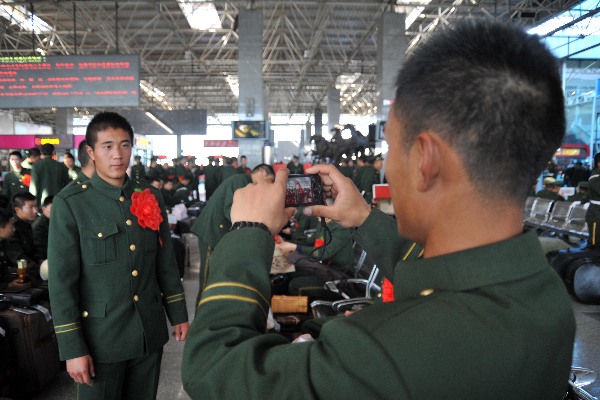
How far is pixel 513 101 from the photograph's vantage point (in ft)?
2.09

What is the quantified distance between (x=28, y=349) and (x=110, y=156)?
1.73 meters

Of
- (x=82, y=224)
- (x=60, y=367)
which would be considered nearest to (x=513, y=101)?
(x=82, y=224)

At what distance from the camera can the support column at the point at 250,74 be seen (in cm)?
1193

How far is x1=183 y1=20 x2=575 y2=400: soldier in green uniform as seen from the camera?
58 centimetres

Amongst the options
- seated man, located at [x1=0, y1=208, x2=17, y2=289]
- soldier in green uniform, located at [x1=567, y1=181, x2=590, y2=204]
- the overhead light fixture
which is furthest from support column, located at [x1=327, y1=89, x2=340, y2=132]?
seated man, located at [x1=0, y1=208, x2=17, y2=289]

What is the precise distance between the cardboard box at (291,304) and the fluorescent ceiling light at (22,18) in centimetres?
1290

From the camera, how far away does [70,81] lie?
955 centimetres

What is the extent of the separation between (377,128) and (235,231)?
37.9 ft

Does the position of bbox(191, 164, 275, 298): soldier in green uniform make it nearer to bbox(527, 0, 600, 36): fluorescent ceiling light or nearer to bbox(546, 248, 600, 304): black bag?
bbox(546, 248, 600, 304): black bag

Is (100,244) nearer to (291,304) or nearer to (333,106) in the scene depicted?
(291,304)

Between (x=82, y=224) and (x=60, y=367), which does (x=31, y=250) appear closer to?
(x=60, y=367)

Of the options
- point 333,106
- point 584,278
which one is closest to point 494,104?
point 584,278

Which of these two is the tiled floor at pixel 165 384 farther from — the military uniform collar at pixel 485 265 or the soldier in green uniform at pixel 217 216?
the military uniform collar at pixel 485 265

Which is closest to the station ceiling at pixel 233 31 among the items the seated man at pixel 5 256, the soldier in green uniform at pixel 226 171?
the soldier in green uniform at pixel 226 171
